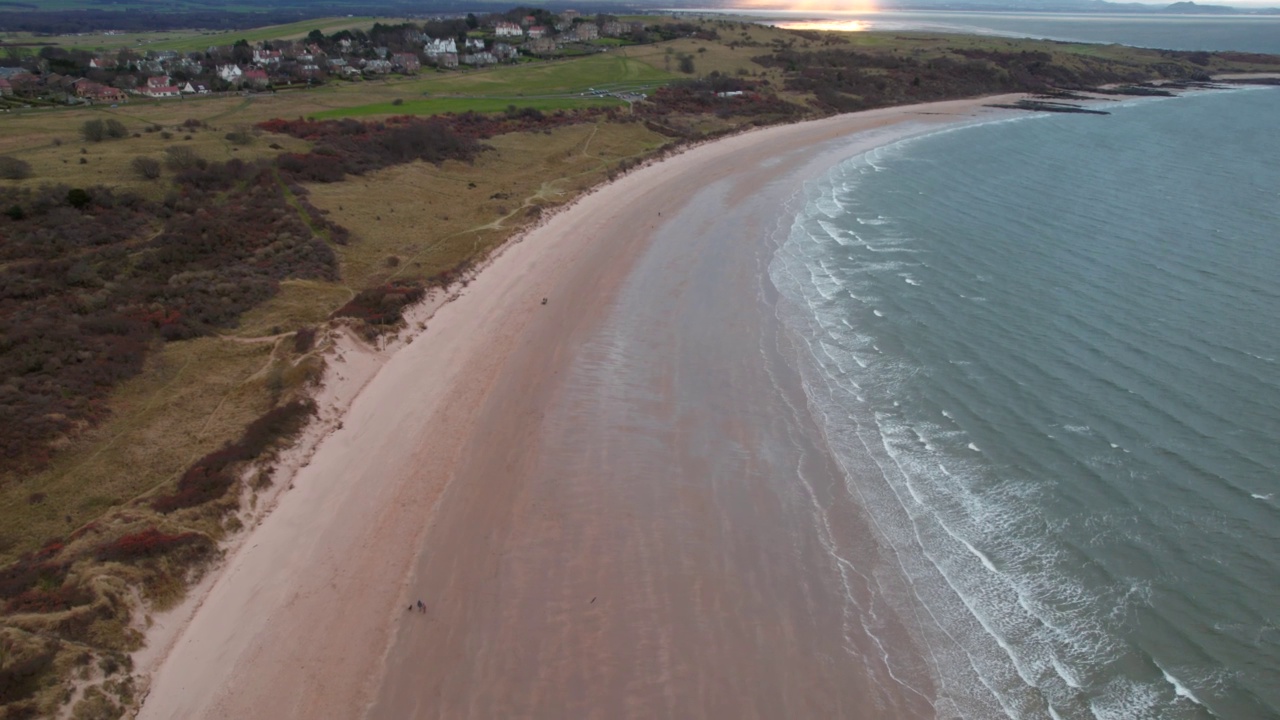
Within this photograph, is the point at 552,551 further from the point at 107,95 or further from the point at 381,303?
the point at 107,95

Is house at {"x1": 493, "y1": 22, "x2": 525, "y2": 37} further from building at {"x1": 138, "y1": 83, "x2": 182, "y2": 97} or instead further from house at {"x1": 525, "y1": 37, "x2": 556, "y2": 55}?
building at {"x1": 138, "y1": 83, "x2": 182, "y2": 97}

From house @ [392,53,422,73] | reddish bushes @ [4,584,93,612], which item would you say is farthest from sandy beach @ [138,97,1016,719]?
house @ [392,53,422,73]

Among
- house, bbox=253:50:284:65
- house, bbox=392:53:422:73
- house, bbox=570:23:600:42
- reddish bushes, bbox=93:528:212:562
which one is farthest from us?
house, bbox=570:23:600:42

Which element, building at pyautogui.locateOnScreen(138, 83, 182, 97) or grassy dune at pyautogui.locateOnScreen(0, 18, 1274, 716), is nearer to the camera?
grassy dune at pyautogui.locateOnScreen(0, 18, 1274, 716)

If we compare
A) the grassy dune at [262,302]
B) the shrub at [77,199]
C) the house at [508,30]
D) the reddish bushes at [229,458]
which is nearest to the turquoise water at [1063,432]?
the grassy dune at [262,302]

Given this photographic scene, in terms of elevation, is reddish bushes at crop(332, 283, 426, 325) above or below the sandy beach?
above

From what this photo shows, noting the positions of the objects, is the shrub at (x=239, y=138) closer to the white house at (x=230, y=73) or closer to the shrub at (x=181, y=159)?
the shrub at (x=181, y=159)
